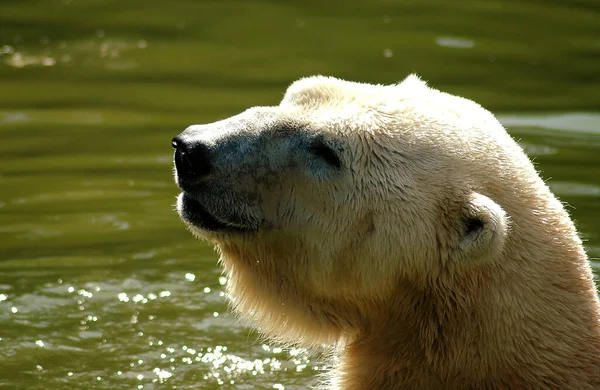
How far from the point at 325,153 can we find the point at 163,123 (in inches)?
202

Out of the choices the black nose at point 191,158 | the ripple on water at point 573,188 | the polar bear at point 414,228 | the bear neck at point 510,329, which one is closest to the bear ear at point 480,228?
the polar bear at point 414,228

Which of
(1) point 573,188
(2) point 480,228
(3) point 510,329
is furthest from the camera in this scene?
(1) point 573,188

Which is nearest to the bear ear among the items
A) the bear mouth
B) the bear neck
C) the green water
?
the bear neck

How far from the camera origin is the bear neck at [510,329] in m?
4.44

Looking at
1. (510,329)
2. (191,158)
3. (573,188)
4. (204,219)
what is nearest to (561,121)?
(573,188)

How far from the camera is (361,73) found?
34.7ft

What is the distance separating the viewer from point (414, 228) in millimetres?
4395

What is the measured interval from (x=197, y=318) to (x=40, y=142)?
3.07 metres

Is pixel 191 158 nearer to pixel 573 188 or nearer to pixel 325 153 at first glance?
pixel 325 153

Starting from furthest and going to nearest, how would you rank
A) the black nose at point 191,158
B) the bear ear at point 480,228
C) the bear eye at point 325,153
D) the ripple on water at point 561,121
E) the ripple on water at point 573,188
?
1. the ripple on water at point 561,121
2. the ripple on water at point 573,188
3. the bear eye at point 325,153
4. the black nose at point 191,158
5. the bear ear at point 480,228

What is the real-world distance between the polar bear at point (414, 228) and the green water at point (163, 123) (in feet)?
5.04

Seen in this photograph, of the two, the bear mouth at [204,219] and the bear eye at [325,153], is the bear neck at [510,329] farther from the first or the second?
the bear mouth at [204,219]

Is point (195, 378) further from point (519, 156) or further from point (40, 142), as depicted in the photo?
point (40, 142)

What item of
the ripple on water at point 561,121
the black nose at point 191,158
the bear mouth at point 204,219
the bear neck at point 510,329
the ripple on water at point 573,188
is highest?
the ripple on water at point 561,121
